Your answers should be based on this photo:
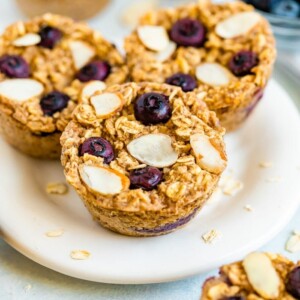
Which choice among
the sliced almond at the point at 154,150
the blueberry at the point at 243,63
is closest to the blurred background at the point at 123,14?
the blueberry at the point at 243,63

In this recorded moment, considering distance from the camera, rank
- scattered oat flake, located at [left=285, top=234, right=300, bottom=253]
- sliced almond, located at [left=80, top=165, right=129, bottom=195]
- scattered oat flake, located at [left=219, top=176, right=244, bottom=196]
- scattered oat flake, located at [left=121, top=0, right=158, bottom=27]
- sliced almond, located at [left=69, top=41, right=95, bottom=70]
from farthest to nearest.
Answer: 1. scattered oat flake, located at [left=121, top=0, right=158, bottom=27]
2. sliced almond, located at [left=69, top=41, right=95, bottom=70]
3. scattered oat flake, located at [left=219, top=176, right=244, bottom=196]
4. scattered oat flake, located at [left=285, top=234, right=300, bottom=253]
5. sliced almond, located at [left=80, top=165, right=129, bottom=195]

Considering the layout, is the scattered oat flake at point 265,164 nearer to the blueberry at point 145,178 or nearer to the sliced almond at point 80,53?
the blueberry at point 145,178

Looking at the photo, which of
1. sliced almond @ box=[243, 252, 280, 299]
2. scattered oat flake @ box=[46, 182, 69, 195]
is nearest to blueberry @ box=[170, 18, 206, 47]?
scattered oat flake @ box=[46, 182, 69, 195]

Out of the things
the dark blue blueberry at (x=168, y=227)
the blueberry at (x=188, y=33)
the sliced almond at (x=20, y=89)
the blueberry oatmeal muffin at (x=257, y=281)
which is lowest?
the dark blue blueberry at (x=168, y=227)

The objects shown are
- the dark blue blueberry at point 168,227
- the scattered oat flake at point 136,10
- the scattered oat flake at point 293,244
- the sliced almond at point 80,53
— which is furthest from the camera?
the scattered oat flake at point 136,10

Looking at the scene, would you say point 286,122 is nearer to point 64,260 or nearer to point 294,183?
point 294,183

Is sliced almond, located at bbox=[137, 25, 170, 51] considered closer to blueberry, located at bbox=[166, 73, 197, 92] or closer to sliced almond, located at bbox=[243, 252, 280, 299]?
blueberry, located at bbox=[166, 73, 197, 92]
